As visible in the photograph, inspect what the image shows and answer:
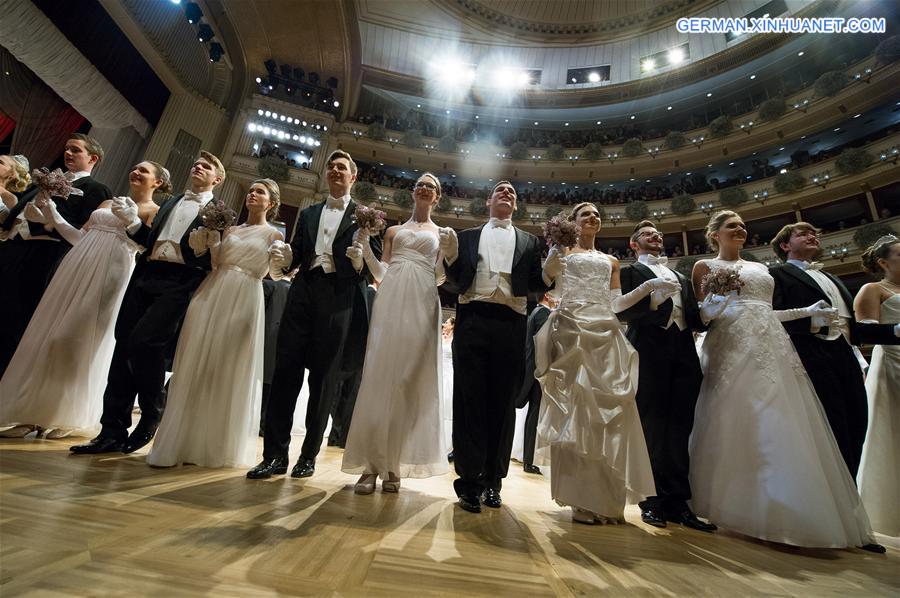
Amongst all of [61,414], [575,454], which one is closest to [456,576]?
[575,454]

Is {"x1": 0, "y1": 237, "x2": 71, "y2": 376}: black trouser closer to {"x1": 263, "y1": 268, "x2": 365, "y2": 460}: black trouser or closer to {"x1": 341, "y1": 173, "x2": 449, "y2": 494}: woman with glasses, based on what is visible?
{"x1": 263, "y1": 268, "x2": 365, "y2": 460}: black trouser

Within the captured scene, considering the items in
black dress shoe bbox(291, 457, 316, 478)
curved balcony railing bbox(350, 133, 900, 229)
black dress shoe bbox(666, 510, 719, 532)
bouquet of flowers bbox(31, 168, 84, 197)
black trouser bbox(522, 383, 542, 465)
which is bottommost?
black dress shoe bbox(666, 510, 719, 532)

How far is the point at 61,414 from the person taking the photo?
2580 millimetres

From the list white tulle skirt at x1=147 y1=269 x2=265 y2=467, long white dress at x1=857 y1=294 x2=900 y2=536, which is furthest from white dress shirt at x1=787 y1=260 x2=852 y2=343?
white tulle skirt at x1=147 y1=269 x2=265 y2=467

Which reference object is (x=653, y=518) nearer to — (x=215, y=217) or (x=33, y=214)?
(x=215, y=217)

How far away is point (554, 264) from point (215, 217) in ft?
6.82

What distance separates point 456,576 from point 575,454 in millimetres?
1289

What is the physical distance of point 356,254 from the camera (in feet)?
7.72

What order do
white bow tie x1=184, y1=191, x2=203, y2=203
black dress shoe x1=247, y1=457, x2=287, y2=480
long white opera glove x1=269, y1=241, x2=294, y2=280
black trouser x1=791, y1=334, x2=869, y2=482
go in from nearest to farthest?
black dress shoe x1=247, y1=457, x2=287, y2=480
long white opera glove x1=269, y1=241, x2=294, y2=280
black trouser x1=791, y1=334, x2=869, y2=482
white bow tie x1=184, y1=191, x2=203, y2=203

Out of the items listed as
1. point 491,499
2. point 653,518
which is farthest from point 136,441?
point 653,518

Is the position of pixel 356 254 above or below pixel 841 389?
above

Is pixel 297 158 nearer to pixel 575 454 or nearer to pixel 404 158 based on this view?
pixel 404 158

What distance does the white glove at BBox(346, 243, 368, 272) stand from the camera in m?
2.35

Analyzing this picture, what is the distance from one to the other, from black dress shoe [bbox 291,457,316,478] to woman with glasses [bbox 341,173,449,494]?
1.21ft
